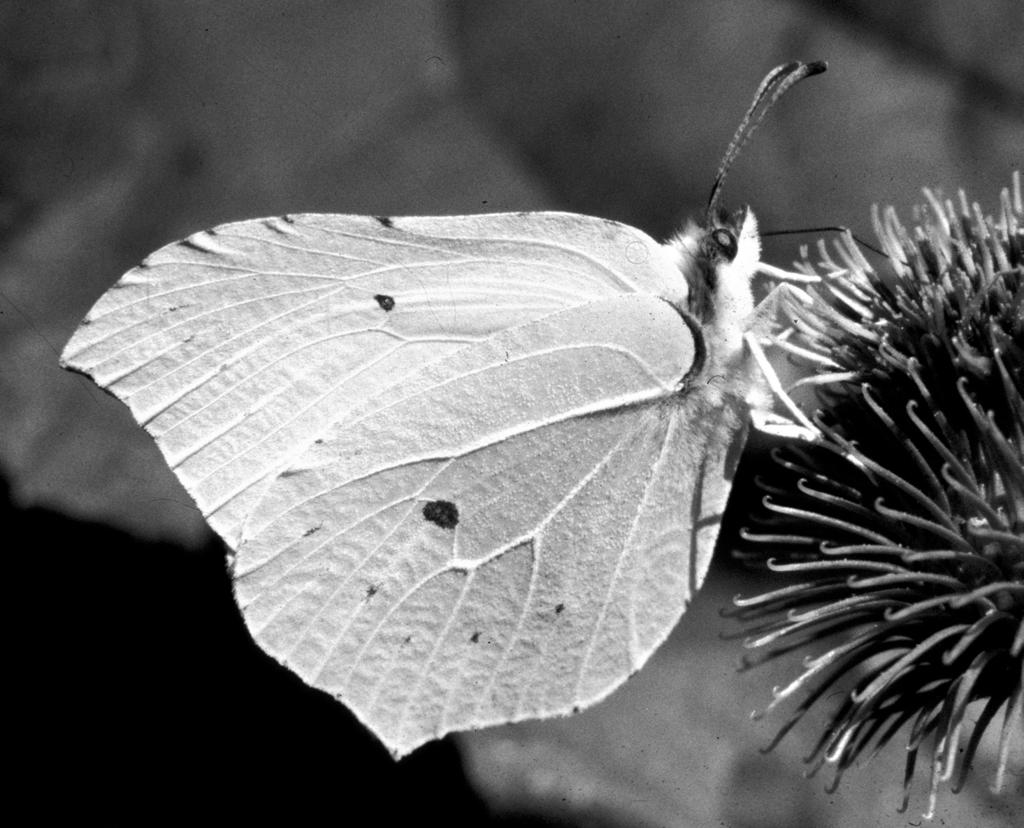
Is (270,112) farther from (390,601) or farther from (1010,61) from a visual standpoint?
(1010,61)

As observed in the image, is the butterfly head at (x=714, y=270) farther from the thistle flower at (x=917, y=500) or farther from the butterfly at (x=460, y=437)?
the thistle flower at (x=917, y=500)

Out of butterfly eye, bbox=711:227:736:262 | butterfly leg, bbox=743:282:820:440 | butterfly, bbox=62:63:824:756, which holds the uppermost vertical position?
butterfly eye, bbox=711:227:736:262

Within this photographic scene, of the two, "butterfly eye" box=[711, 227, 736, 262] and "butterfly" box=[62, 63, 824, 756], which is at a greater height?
"butterfly eye" box=[711, 227, 736, 262]

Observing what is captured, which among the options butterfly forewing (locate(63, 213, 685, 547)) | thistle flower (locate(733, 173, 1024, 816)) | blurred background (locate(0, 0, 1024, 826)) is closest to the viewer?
thistle flower (locate(733, 173, 1024, 816))

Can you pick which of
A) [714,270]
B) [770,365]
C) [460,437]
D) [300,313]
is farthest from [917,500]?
[300,313]

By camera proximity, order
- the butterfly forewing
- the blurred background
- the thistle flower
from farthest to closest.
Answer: the blurred background < the butterfly forewing < the thistle flower

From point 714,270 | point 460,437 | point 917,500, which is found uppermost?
point 714,270

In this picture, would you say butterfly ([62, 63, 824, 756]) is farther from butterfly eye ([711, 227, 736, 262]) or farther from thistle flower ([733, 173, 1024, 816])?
thistle flower ([733, 173, 1024, 816])

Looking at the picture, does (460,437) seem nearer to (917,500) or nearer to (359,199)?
(917,500)

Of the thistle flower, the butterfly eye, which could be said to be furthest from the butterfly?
the thistle flower

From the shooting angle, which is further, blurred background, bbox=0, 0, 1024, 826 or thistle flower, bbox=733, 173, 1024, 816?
blurred background, bbox=0, 0, 1024, 826
